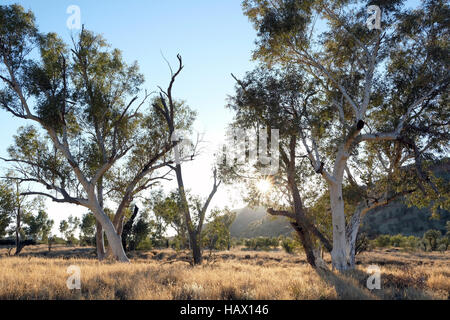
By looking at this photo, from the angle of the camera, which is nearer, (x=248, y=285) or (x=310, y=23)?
(x=248, y=285)

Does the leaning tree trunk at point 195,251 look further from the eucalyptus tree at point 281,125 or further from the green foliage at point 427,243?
the green foliage at point 427,243

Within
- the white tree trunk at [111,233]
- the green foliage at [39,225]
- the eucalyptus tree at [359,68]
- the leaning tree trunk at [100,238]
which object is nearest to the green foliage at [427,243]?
the eucalyptus tree at [359,68]

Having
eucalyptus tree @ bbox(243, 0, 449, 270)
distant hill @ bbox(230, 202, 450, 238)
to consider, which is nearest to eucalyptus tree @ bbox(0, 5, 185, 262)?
eucalyptus tree @ bbox(243, 0, 449, 270)

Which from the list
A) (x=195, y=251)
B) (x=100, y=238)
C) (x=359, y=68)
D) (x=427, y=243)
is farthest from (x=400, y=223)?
(x=100, y=238)

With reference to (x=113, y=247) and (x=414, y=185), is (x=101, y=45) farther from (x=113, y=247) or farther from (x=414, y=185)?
(x=414, y=185)

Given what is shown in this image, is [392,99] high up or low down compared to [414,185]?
up

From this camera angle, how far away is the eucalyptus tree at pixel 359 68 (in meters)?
13.1

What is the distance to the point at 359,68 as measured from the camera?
16.1 m

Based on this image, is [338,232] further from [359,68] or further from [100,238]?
[100,238]

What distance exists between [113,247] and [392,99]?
17.5 meters

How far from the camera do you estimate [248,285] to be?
754 cm

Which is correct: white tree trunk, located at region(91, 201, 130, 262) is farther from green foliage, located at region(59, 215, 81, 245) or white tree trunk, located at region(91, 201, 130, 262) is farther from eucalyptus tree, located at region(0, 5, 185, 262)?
green foliage, located at region(59, 215, 81, 245)

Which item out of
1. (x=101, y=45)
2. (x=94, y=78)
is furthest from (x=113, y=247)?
(x=101, y=45)
